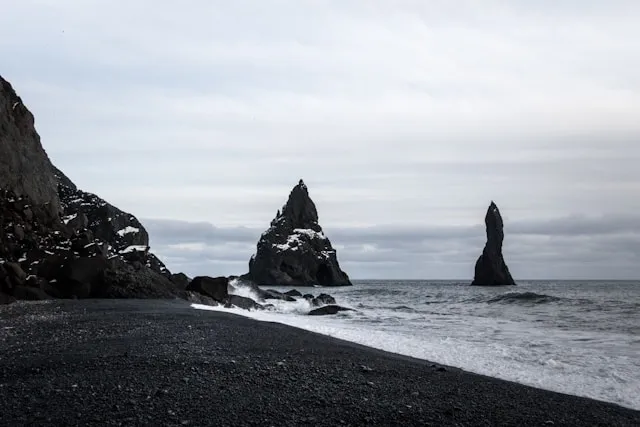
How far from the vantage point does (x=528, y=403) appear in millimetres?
8609

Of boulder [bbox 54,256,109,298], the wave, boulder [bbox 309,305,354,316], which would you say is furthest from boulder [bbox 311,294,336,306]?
boulder [bbox 54,256,109,298]

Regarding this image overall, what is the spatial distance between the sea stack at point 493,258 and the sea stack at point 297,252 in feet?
105

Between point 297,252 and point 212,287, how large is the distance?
9614cm

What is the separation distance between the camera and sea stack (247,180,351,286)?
418 feet

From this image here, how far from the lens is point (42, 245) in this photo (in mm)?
28391

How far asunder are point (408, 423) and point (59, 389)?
175 inches

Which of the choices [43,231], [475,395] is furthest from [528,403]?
[43,231]

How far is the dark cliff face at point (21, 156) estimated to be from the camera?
31.6 m

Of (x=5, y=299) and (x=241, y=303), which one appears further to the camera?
(x=241, y=303)

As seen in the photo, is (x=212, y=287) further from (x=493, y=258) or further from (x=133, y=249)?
(x=493, y=258)

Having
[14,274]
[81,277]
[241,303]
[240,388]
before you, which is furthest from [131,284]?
[240,388]

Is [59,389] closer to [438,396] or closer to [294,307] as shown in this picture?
[438,396]

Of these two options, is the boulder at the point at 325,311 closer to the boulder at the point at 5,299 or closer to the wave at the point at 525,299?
the boulder at the point at 5,299

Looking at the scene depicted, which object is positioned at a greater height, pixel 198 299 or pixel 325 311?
pixel 198 299
